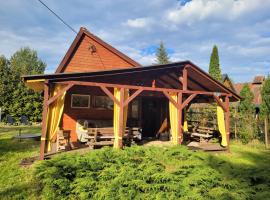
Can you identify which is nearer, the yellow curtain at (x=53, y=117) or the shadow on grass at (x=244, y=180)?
the shadow on grass at (x=244, y=180)

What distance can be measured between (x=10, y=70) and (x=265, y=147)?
25.7 metres

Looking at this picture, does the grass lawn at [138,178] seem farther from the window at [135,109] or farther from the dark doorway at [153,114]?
the dark doorway at [153,114]

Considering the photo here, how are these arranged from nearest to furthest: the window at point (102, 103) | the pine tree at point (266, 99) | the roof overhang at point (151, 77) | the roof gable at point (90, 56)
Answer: the roof overhang at point (151, 77), the window at point (102, 103), the roof gable at point (90, 56), the pine tree at point (266, 99)

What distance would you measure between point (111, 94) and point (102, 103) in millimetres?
3911

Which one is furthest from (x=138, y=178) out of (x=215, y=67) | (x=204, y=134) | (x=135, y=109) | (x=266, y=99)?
(x=215, y=67)

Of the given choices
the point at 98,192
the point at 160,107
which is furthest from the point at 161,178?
the point at 160,107

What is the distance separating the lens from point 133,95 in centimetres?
873

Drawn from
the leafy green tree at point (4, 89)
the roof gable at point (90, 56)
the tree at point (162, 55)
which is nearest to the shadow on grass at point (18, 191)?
the roof gable at point (90, 56)

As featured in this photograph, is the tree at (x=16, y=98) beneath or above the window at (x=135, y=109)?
above

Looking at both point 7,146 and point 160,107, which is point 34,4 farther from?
point 160,107

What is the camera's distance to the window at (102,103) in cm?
1187

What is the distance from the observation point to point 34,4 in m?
8.95

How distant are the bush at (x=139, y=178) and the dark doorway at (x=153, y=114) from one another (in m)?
7.51

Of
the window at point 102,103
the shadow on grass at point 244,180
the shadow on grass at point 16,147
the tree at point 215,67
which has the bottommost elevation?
the shadow on grass at point 244,180
